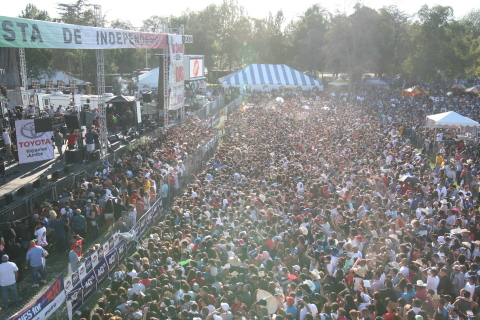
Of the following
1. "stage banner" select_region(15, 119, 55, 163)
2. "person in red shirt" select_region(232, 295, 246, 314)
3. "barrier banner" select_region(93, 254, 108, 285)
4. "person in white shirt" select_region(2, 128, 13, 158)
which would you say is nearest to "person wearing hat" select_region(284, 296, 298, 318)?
"person in red shirt" select_region(232, 295, 246, 314)

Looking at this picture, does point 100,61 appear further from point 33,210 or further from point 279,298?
point 279,298

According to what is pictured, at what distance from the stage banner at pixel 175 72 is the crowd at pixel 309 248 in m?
8.15

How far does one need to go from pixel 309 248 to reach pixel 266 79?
39105 mm

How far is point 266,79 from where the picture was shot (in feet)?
151

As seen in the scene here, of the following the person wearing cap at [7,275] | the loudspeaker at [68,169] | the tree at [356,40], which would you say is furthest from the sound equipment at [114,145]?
the tree at [356,40]

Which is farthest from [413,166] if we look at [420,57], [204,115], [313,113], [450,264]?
[420,57]

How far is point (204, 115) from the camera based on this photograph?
31078mm

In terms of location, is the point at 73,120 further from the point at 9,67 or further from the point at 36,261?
the point at 9,67

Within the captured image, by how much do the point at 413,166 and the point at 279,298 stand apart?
10.4 m

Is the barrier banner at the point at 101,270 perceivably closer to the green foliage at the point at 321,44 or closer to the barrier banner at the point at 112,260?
the barrier banner at the point at 112,260

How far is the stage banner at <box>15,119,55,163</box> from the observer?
1516 cm

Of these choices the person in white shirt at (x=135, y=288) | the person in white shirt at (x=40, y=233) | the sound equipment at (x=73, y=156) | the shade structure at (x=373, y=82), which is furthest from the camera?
the shade structure at (x=373, y=82)

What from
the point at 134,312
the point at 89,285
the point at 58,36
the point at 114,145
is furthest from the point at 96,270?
the point at 114,145

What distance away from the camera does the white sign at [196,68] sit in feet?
107
